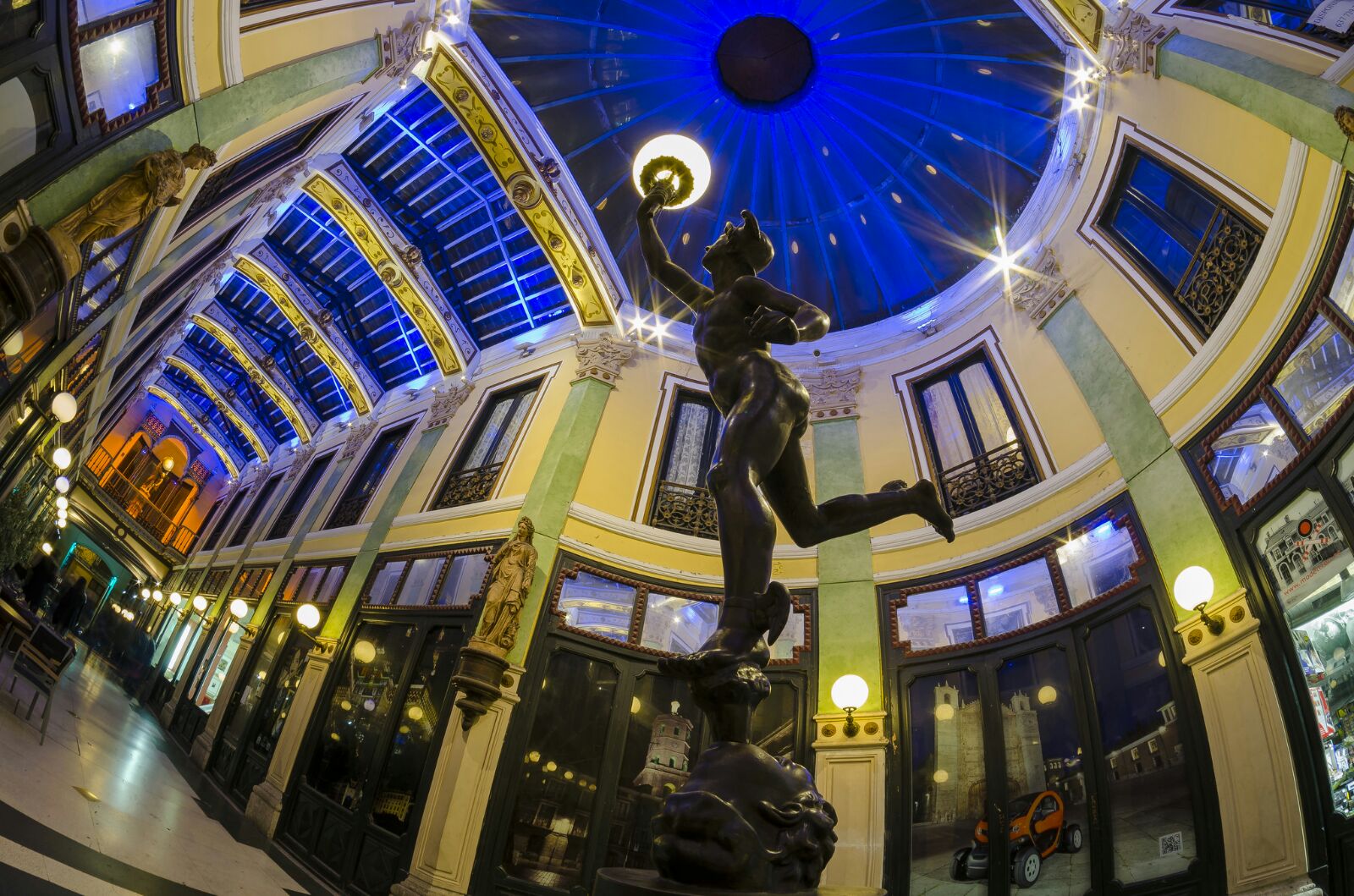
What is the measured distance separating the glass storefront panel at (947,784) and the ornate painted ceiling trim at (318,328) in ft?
42.0

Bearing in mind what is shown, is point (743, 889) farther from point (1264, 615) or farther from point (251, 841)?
point (251, 841)

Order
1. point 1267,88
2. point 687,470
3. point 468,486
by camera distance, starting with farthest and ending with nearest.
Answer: point 468,486, point 687,470, point 1267,88

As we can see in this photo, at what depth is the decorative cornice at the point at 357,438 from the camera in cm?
1398

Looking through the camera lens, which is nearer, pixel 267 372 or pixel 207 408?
pixel 267 372

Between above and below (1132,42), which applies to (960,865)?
below

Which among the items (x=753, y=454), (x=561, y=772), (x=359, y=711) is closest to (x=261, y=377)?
(x=359, y=711)

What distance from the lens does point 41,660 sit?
6695 millimetres

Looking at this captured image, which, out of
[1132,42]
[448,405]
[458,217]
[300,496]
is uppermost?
[458,217]

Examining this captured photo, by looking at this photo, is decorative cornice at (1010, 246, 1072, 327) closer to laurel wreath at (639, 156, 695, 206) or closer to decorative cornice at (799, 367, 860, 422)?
decorative cornice at (799, 367, 860, 422)

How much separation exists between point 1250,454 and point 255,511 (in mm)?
20037

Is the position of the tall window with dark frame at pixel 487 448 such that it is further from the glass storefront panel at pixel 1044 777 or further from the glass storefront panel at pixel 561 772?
the glass storefront panel at pixel 1044 777

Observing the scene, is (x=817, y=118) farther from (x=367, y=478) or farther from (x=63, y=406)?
(x=63, y=406)

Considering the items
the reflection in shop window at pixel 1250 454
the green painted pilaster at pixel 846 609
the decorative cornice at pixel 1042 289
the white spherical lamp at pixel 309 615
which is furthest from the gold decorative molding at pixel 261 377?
the reflection in shop window at pixel 1250 454

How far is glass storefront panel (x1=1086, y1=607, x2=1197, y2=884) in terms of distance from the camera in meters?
5.04
